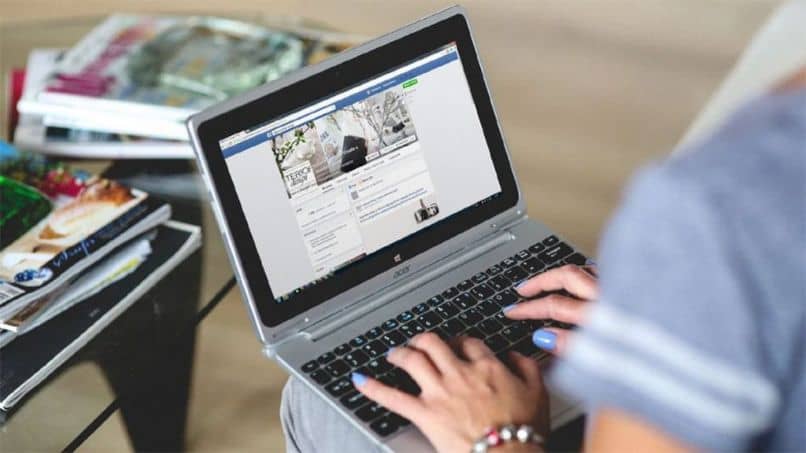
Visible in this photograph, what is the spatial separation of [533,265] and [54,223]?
23.1 inches

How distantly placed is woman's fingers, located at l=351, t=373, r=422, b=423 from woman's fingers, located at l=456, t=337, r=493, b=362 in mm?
70

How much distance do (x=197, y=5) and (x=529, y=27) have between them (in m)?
0.95

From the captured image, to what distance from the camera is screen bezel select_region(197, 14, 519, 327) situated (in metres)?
1.09

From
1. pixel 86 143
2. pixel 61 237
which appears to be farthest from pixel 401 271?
pixel 86 143

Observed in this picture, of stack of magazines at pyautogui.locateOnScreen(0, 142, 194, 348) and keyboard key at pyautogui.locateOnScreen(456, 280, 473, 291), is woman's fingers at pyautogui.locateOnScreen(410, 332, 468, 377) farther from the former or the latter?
stack of magazines at pyautogui.locateOnScreen(0, 142, 194, 348)

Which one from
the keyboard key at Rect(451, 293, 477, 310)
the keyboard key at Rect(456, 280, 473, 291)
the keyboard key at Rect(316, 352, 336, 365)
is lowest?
the keyboard key at Rect(451, 293, 477, 310)

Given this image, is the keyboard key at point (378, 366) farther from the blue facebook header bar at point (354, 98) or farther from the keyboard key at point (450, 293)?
the blue facebook header bar at point (354, 98)

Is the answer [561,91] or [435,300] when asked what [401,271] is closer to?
[435,300]

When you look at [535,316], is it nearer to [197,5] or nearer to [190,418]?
[190,418]

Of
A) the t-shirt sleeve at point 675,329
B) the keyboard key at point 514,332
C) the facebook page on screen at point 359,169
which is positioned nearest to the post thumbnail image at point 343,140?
the facebook page on screen at point 359,169

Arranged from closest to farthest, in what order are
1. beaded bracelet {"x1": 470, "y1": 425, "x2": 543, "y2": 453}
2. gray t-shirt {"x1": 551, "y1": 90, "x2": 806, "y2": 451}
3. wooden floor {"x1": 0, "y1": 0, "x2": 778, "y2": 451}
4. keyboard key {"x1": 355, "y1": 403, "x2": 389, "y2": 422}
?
gray t-shirt {"x1": 551, "y1": 90, "x2": 806, "y2": 451}
beaded bracelet {"x1": 470, "y1": 425, "x2": 543, "y2": 453}
keyboard key {"x1": 355, "y1": 403, "x2": 389, "y2": 422}
wooden floor {"x1": 0, "y1": 0, "x2": 778, "y2": 451}

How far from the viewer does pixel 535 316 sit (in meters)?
1.13

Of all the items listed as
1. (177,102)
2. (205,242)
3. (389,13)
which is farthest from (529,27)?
(205,242)

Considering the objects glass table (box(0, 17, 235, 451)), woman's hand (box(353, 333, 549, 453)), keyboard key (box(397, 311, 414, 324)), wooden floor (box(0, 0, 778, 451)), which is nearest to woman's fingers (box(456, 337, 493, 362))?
woman's hand (box(353, 333, 549, 453))
